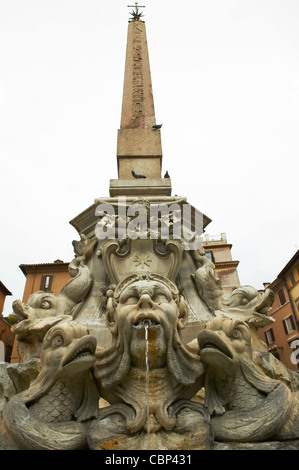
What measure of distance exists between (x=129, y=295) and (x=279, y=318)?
886 inches

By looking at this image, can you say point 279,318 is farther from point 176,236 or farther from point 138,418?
point 138,418

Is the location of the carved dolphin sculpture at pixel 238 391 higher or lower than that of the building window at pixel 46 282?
Result: lower

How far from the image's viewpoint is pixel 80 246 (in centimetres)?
400

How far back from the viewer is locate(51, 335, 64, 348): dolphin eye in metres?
2.11

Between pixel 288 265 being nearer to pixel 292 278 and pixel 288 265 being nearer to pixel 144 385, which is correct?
pixel 292 278

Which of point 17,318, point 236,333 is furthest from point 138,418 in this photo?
point 17,318

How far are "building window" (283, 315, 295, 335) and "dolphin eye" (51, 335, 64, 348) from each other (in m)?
21.1

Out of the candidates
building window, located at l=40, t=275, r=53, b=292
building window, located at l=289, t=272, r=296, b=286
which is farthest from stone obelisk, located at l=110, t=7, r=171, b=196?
building window, located at l=289, t=272, r=296, b=286

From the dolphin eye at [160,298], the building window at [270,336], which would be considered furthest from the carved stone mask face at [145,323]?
the building window at [270,336]

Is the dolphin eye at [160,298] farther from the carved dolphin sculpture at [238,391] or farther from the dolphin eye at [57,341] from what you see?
the dolphin eye at [57,341]

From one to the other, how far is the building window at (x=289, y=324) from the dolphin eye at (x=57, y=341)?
69.2 feet

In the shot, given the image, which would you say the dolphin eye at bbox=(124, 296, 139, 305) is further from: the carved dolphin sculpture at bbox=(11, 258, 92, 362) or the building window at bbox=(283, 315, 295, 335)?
the building window at bbox=(283, 315, 295, 335)

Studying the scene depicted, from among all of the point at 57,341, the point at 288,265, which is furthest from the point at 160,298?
the point at 288,265

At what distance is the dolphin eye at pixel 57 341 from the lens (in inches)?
82.9
